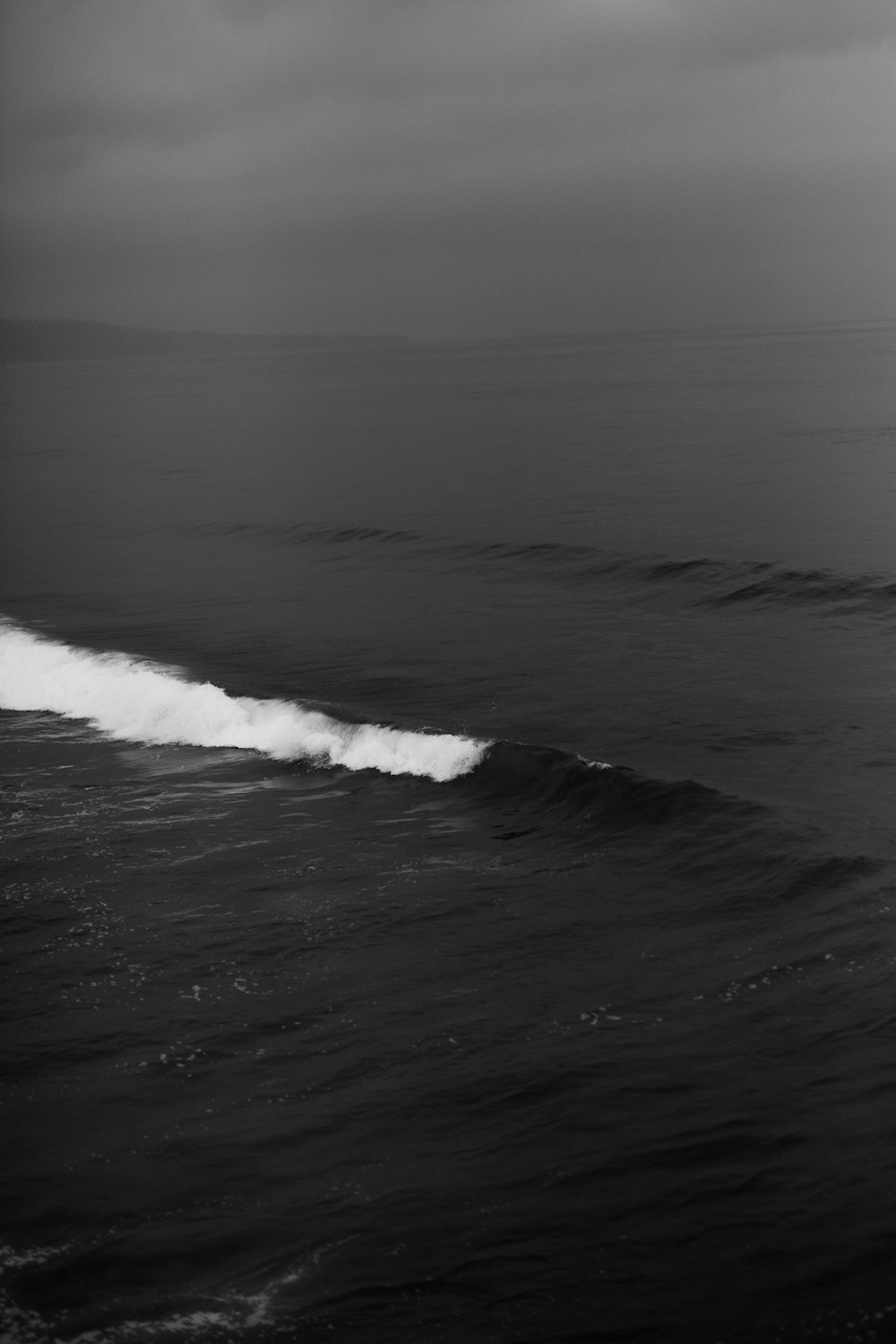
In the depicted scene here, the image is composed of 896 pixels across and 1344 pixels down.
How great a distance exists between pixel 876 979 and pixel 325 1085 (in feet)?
18.8

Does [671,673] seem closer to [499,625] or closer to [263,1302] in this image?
[499,625]

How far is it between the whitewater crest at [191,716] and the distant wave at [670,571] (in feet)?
45.5

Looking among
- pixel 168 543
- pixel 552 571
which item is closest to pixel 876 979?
pixel 552 571

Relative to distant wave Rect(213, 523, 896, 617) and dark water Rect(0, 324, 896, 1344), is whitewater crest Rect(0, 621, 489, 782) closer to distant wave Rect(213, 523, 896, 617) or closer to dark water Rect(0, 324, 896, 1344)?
dark water Rect(0, 324, 896, 1344)

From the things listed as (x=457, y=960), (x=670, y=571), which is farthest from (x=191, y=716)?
(x=670, y=571)

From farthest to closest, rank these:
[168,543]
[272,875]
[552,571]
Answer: [168,543] → [552,571] → [272,875]

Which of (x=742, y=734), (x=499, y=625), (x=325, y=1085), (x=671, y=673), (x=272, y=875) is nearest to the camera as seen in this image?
(x=325, y=1085)

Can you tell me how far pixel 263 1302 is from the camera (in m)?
9.23

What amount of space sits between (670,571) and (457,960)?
80.9 feet

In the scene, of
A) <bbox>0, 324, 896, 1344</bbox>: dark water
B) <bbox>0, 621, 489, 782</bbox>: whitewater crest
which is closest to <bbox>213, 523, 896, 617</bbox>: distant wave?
<bbox>0, 324, 896, 1344</bbox>: dark water

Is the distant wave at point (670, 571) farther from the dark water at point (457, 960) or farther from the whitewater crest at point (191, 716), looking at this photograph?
the whitewater crest at point (191, 716)

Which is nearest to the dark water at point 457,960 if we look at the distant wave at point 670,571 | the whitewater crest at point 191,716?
the whitewater crest at point 191,716

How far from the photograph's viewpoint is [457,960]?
47.2 feet

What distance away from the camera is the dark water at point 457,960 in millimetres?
9500
